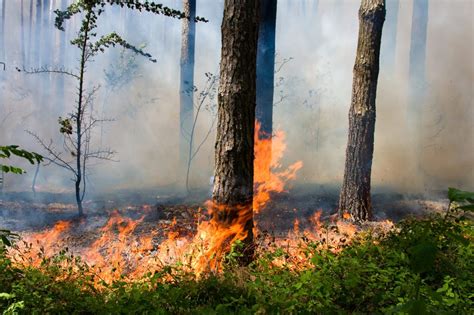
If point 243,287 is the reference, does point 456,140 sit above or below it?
above

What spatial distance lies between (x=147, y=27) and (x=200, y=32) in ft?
79.6

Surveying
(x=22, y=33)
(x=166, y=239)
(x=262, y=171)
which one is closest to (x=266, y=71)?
(x=262, y=171)

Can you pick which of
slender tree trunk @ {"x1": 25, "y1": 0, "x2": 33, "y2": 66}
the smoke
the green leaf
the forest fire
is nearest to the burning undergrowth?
the forest fire

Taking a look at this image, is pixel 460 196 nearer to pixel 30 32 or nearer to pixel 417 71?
pixel 417 71

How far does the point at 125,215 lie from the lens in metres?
8.63

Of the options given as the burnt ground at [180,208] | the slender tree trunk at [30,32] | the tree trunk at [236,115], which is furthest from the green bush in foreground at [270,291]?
the slender tree trunk at [30,32]

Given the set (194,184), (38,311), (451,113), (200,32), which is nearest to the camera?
(38,311)

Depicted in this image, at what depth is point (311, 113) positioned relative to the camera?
20328 millimetres

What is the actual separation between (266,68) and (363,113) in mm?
2995

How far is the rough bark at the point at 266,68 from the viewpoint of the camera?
9852 mm

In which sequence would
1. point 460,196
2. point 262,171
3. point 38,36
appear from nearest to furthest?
point 460,196 < point 262,171 < point 38,36

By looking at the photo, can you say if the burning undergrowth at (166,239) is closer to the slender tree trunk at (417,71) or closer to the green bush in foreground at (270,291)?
the green bush in foreground at (270,291)

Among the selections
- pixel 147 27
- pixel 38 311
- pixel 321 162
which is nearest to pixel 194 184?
pixel 321 162

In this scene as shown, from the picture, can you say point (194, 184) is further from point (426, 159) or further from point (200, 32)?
point (200, 32)
